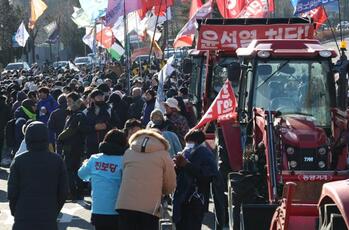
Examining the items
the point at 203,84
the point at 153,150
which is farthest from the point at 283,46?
the point at 203,84

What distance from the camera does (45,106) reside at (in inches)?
628

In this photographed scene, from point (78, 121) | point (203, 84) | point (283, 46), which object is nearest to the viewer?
point (283, 46)

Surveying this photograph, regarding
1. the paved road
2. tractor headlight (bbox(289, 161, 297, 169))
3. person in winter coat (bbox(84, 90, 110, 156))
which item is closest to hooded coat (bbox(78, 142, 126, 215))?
tractor headlight (bbox(289, 161, 297, 169))

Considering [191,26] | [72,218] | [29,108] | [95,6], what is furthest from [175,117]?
[95,6]

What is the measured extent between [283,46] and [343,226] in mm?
5151

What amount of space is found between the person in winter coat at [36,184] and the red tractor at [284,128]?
94.6 inches

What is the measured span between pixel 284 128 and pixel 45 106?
24.7 feet

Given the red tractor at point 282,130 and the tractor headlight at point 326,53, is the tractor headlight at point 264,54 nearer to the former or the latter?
the red tractor at point 282,130

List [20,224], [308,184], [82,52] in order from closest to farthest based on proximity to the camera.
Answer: [20,224]
[308,184]
[82,52]

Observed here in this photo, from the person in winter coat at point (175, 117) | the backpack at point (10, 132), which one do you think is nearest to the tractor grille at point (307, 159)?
the person in winter coat at point (175, 117)

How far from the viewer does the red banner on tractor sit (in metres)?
14.1

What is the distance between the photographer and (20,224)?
7.09 meters

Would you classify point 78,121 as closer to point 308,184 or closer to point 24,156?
point 308,184

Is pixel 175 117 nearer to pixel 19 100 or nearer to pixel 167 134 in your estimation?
pixel 167 134
